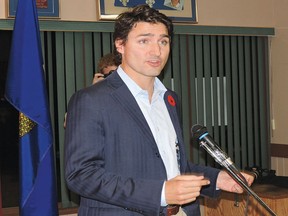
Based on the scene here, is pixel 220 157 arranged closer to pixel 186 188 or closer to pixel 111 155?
pixel 186 188

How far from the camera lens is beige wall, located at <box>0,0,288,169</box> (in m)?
4.69

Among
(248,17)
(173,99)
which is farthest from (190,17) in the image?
(173,99)

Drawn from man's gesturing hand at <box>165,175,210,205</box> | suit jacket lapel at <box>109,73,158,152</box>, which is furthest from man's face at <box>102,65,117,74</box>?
man's gesturing hand at <box>165,175,210,205</box>

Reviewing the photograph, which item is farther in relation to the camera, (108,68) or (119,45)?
(108,68)

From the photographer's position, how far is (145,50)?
5.80 feet

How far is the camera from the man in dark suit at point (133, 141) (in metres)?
1.56

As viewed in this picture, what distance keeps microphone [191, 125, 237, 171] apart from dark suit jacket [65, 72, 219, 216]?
16cm

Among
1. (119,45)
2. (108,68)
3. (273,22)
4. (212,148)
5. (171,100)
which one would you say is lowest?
(212,148)

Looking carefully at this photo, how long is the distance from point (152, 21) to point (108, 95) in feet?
1.05

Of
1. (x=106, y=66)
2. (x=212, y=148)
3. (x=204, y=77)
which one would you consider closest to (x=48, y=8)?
(x=106, y=66)

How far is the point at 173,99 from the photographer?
203 centimetres

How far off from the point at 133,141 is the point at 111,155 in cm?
9

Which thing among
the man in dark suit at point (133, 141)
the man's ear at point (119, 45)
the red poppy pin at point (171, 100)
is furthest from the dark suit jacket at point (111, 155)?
the red poppy pin at point (171, 100)

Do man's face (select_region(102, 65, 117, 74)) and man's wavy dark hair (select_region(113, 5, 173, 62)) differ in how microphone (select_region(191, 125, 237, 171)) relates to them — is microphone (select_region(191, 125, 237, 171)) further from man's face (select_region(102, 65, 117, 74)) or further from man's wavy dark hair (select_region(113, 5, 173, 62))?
man's face (select_region(102, 65, 117, 74))
